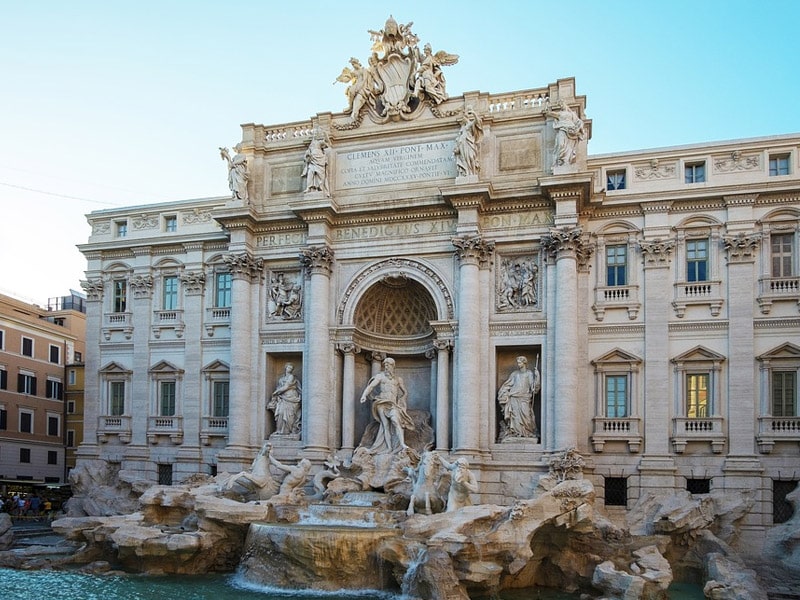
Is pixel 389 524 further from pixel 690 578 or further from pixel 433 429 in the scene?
pixel 690 578

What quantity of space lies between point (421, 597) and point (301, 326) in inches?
491

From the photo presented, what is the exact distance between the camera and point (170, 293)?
3097 cm

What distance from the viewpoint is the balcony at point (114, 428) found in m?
30.6

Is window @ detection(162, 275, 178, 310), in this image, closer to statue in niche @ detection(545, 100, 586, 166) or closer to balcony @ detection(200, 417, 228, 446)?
balcony @ detection(200, 417, 228, 446)

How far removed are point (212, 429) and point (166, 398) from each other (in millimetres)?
2537

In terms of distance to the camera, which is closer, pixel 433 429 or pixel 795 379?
pixel 795 379

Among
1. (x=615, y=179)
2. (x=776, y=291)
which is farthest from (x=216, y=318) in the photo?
(x=776, y=291)

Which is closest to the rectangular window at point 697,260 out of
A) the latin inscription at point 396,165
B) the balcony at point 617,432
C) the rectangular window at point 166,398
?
the balcony at point 617,432

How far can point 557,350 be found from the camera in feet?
81.3

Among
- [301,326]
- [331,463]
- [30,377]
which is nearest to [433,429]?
[331,463]

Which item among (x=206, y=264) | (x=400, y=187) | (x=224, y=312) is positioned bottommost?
(x=224, y=312)

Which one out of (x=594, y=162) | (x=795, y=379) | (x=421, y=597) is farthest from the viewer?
(x=594, y=162)

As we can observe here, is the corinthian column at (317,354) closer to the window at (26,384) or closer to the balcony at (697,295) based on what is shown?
the balcony at (697,295)

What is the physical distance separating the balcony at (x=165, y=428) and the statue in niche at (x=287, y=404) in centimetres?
403
